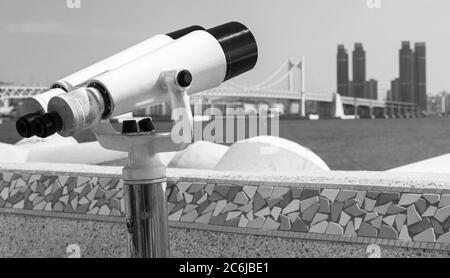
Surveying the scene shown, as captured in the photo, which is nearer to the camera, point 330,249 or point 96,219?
point 330,249

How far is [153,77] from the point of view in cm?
248

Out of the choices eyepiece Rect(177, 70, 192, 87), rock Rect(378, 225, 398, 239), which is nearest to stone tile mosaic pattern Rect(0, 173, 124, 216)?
rock Rect(378, 225, 398, 239)

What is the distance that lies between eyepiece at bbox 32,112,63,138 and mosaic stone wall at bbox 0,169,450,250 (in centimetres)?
236

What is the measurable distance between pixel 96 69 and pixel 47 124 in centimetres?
54

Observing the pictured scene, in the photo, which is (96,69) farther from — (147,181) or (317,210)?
(317,210)

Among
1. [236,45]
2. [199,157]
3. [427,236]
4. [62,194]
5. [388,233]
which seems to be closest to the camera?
[236,45]

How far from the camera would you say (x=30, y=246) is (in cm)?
524

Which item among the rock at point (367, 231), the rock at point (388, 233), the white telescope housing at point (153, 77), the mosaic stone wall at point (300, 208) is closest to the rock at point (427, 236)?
the mosaic stone wall at point (300, 208)

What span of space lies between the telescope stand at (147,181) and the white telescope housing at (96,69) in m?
0.26

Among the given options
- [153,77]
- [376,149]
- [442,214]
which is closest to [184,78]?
[153,77]

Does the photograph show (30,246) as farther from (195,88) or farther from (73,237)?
(195,88)

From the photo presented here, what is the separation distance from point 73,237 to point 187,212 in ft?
3.27

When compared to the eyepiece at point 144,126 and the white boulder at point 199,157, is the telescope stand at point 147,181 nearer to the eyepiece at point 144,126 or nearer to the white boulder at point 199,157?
the eyepiece at point 144,126
